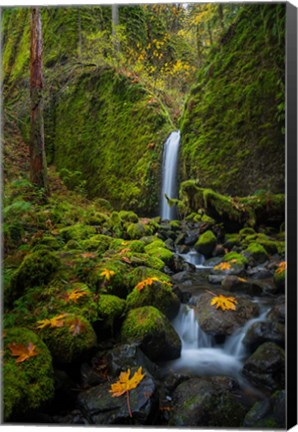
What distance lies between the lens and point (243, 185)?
11.8 ft

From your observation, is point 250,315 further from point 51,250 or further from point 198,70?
point 198,70

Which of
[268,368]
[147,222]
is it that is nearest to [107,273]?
[147,222]

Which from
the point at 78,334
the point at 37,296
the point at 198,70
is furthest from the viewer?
the point at 198,70

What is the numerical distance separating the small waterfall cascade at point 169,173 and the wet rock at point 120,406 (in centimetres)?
165

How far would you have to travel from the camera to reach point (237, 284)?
349cm

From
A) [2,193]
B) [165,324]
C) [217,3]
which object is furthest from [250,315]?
[217,3]

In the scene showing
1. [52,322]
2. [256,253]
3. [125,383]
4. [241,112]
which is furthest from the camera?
[241,112]

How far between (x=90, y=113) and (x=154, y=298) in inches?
87.1

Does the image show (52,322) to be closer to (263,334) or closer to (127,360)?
(127,360)

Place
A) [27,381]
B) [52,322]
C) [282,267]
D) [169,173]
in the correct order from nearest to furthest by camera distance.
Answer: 1. [27,381]
2. [282,267]
3. [52,322]
4. [169,173]

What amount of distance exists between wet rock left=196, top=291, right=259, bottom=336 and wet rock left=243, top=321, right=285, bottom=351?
12cm

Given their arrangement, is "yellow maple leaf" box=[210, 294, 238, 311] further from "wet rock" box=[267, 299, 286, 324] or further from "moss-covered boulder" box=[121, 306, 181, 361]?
"moss-covered boulder" box=[121, 306, 181, 361]

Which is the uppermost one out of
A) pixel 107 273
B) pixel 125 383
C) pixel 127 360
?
pixel 107 273

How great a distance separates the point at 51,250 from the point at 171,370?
1.63m
